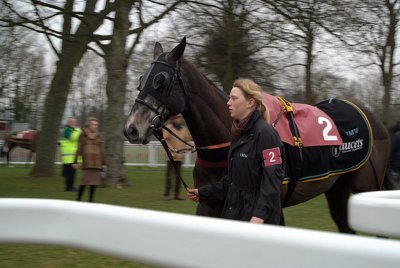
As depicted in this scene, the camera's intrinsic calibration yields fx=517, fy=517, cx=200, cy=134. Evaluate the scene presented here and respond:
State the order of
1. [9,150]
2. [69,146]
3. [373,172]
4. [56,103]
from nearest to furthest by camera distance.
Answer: [373,172] → [69,146] → [56,103] → [9,150]

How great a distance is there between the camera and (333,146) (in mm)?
4719

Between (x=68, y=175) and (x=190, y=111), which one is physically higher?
(x=190, y=111)

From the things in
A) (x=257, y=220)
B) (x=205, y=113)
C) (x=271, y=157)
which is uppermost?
(x=205, y=113)

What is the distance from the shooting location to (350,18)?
35.3 feet

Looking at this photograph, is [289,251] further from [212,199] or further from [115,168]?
[115,168]

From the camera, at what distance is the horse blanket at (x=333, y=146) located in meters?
4.28

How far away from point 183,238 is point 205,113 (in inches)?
108

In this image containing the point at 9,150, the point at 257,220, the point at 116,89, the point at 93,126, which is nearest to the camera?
the point at 257,220

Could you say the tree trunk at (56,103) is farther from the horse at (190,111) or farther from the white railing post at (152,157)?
the horse at (190,111)

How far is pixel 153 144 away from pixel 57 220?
20237mm

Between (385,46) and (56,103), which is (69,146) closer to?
(56,103)

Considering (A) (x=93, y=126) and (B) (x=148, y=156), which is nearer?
(A) (x=93, y=126)

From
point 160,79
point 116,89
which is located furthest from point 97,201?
point 160,79

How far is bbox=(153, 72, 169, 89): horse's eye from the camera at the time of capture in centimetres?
409
